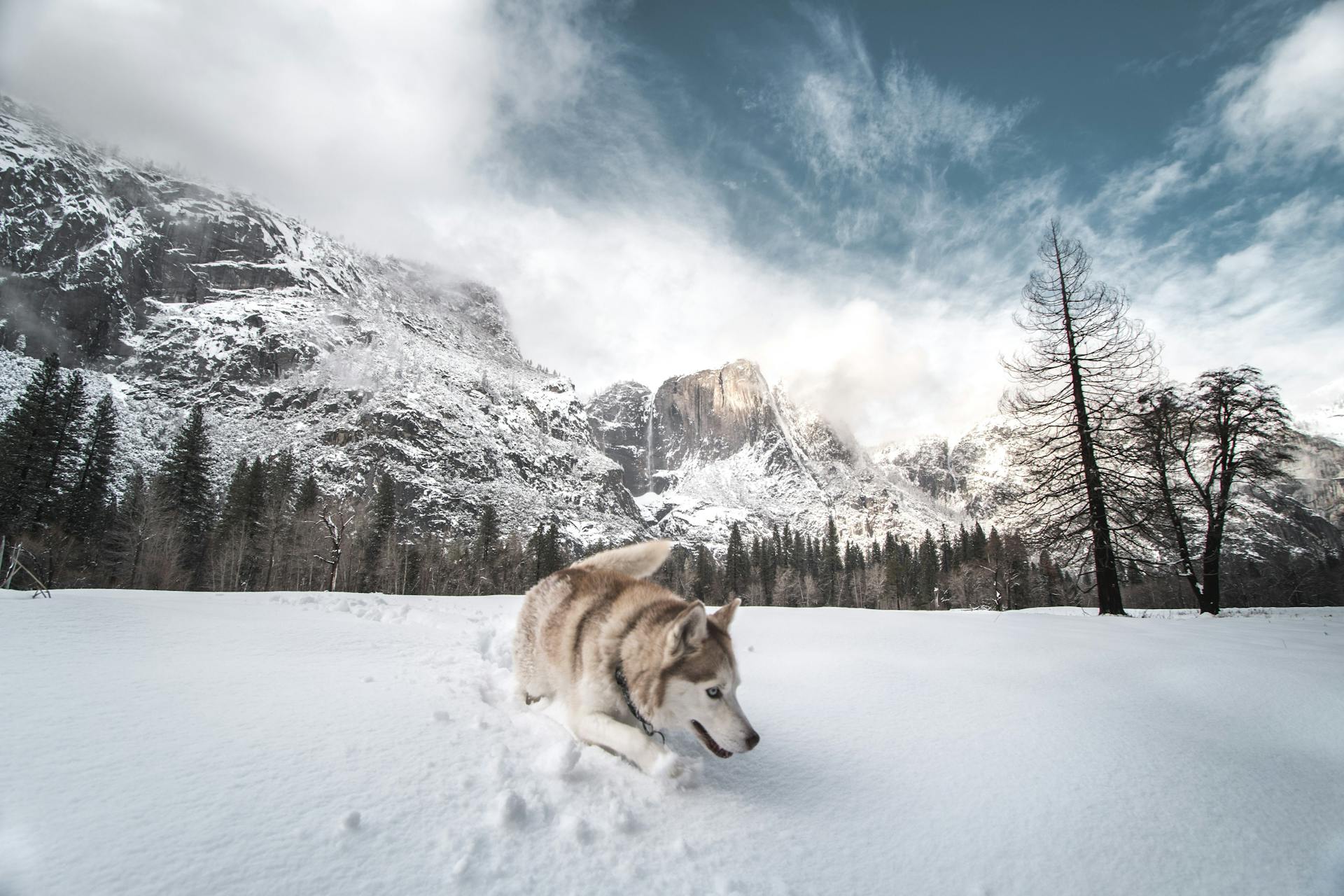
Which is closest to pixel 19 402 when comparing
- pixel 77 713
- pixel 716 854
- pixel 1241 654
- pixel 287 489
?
pixel 287 489

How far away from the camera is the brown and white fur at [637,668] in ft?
8.49

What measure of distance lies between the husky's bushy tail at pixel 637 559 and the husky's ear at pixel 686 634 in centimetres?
188

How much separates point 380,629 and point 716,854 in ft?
Answer: 16.8

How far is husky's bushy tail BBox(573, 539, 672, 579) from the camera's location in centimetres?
471

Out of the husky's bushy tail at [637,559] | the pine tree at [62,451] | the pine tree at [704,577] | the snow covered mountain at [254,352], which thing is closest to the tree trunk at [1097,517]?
the husky's bushy tail at [637,559]

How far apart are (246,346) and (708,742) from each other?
173191 mm

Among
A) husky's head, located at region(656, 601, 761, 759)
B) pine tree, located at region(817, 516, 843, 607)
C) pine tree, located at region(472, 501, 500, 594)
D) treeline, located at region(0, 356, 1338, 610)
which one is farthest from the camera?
pine tree, located at region(817, 516, 843, 607)

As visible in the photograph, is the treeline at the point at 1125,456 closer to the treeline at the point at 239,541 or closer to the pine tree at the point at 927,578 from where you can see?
the treeline at the point at 239,541

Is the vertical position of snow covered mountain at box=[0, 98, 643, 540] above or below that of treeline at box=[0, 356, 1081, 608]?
above

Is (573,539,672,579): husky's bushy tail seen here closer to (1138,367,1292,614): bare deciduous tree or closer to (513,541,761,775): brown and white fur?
(513,541,761,775): brown and white fur

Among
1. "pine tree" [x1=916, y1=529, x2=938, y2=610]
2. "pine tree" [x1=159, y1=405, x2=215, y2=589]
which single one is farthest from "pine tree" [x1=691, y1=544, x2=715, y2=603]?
"pine tree" [x1=159, y1=405, x2=215, y2=589]

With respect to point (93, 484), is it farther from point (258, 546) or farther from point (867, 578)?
point (867, 578)

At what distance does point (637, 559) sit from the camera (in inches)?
189

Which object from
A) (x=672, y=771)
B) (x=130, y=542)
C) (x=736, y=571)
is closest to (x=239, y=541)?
(x=130, y=542)
